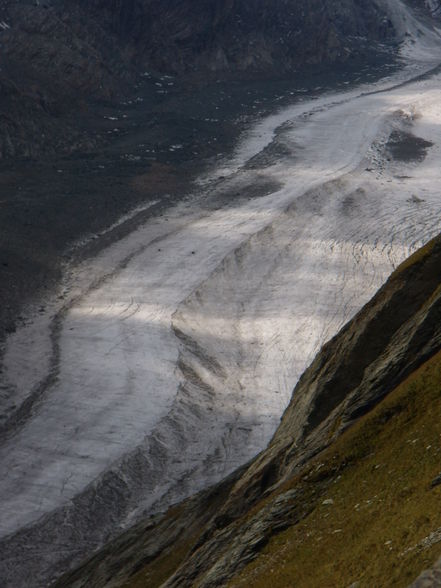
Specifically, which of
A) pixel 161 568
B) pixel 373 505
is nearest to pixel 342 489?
pixel 373 505

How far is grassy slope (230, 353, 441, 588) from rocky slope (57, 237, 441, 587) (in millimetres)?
19

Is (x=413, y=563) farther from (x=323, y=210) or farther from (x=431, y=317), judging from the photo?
(x=323, y=210)

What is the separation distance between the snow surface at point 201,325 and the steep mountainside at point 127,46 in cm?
1270

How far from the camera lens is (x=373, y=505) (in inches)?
377

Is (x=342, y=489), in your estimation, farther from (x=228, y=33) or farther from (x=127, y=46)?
(x=228, y=33)

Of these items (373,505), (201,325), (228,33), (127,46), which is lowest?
(201,325)

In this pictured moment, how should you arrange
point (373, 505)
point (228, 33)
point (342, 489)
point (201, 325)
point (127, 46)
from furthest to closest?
point (228, 33)
point (127, 46)
point (201, 325)
point (342, 489)
point (373, 505)

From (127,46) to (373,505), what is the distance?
69.0 meters

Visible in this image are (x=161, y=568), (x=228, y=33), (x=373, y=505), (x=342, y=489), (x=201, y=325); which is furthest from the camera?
(x=228, y=33)

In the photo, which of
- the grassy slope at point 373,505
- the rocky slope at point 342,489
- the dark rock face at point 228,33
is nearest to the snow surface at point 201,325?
the rocky slope at point 342,489

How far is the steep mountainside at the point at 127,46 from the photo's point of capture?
5188cm

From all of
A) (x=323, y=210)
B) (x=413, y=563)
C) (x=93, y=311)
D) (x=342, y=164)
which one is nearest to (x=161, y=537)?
(x=413, y=563)

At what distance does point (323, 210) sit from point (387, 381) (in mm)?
29642

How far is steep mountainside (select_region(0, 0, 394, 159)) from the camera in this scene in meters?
51.9
